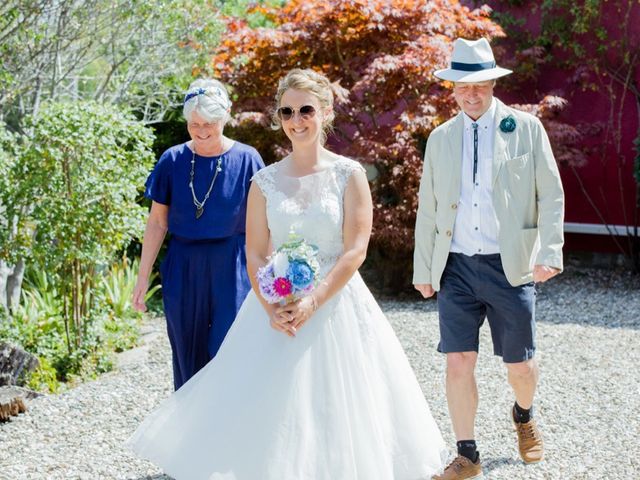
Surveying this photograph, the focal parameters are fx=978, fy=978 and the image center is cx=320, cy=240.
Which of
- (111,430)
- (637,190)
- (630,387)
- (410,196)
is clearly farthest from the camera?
(637,190)

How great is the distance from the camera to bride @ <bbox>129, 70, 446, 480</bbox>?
12.6ft

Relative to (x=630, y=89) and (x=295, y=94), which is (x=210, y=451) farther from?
(x=630, y=89)

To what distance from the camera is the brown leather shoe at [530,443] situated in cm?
483

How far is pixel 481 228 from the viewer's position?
15.1 feet

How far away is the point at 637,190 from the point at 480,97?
6.93 m

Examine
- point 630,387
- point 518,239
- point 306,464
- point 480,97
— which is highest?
point 480,97

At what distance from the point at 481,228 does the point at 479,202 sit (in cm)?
12

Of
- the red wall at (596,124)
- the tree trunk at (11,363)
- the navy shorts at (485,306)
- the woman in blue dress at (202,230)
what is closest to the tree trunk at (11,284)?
the tree trunk at (11,363)

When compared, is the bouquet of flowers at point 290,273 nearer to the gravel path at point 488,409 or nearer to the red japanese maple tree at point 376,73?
the gravel path at point 488,409

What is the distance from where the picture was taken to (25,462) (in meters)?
5.02

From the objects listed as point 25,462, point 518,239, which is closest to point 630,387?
Result: point 518,239

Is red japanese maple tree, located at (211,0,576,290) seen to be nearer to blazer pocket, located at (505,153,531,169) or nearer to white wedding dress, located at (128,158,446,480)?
blazer pocket, located at (505,153,531,169)

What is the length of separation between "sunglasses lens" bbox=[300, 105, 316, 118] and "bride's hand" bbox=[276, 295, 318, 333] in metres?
0.75

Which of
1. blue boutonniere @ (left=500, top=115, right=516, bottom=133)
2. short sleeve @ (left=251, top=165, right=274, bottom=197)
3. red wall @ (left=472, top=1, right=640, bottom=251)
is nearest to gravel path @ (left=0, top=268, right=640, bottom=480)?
short sleeve @ (left=251, top=165, right=274, bottom=197)
